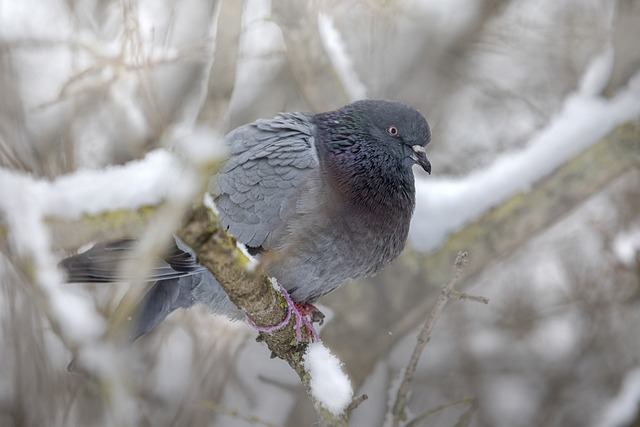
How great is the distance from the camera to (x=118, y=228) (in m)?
3.58

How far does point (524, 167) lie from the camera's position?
586 centimetres

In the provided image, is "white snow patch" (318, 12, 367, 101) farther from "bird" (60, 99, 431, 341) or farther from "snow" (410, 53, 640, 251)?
"bird" (60, 99, 431, 341)

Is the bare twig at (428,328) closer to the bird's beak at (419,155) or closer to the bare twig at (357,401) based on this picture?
the bare twig at (357,401)

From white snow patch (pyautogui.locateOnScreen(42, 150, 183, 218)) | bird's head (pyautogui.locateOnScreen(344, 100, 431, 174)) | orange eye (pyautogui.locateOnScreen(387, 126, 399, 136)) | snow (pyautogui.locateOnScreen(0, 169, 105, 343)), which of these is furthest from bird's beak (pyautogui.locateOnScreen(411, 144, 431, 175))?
snow (pyautogui.locateOnScreen(0, 169, 105, 343))

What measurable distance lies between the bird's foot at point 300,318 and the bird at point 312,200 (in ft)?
0.22

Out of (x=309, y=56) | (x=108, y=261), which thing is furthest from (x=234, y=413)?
(x=309, y=56)

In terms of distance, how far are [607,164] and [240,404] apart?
3861 mm

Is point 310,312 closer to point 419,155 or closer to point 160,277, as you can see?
point 160,277

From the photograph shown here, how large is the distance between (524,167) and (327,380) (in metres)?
3.16

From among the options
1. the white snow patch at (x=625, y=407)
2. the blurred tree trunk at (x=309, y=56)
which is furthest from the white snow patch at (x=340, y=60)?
the white snow patch at (x=625, y=407)

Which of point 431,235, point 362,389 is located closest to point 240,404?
point 362,389

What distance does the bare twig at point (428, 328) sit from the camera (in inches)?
133

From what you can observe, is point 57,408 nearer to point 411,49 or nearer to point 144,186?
point 144,186

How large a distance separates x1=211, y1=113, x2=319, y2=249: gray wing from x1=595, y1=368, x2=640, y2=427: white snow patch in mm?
3114
